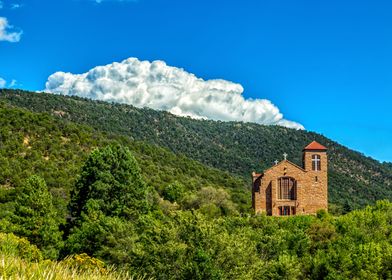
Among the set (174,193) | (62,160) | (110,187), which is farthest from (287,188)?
(62,160)

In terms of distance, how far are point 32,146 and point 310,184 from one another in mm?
35873

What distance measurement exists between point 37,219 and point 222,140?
11086cm

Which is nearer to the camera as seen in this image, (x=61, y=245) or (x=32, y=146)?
(x=61, y=245)

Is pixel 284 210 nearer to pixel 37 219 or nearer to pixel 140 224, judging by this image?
pixel 140 224

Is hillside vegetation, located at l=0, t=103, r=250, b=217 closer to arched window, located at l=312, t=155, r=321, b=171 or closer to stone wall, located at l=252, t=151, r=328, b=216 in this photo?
stone wall, located at l=252, t=151, r=328, b=216

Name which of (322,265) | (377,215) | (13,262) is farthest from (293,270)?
(13,262)

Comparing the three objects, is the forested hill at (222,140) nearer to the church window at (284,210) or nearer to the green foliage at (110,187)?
the church window at (284,210)

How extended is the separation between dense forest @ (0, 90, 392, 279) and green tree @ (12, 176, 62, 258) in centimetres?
8

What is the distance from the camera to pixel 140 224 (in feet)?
149

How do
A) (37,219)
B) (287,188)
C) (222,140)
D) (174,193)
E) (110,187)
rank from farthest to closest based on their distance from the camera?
(222,140) < (174,193) < (287,188) < (110,187) < (37,219)

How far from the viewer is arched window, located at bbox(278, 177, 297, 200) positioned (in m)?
67.5

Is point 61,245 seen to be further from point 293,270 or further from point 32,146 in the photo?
point 32,146

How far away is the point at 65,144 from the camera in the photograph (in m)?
75.9

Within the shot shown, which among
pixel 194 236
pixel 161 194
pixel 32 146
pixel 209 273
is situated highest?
pixel 32 146
